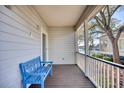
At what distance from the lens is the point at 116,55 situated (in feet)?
10.7

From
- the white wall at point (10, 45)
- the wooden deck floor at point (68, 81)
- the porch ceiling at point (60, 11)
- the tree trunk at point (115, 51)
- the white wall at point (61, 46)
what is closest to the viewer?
the white wall at point (10, 45)

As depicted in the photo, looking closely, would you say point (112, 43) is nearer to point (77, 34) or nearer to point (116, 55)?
point (116, 55)

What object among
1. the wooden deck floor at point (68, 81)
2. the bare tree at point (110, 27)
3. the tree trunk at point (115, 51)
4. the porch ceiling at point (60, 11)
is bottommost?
the wooden deck floor at point (68, 81)

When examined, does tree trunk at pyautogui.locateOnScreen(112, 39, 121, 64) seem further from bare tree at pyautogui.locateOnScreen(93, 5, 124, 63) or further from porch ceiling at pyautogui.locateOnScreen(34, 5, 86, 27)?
porch ceiling at pyautogui.locateOnScreen(34, 5, 86, 27)

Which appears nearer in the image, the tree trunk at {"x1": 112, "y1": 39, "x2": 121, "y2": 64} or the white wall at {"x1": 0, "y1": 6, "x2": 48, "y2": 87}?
the white wall at {"x1": 0, "y1": 6, "x2": 48, "y2": 87}

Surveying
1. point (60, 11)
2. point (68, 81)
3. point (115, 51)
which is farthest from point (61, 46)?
point (115, 51)

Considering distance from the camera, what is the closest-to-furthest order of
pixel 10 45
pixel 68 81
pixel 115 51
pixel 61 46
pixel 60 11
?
1. pixel 10 45
2. pixel 115 51
3. pixel 68 81
4. pixel 60 11
5. pixel 61 46

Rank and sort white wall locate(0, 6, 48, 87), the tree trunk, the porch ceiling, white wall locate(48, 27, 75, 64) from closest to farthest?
1. white wall locate(0, 6, 48, 87)
2. the tree trunk
3. the porch ceiling
4. white wall locate(48, 27, 75, 64)

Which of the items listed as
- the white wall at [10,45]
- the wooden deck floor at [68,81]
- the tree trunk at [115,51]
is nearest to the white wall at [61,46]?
the wooden deck floor at [68,81]

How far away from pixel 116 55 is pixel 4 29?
234 cm

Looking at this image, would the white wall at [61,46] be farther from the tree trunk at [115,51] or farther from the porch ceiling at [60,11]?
the tree trunk at [115,51]

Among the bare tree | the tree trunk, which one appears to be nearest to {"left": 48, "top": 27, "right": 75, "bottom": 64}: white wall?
the bare tree

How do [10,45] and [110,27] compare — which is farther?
[110,27]

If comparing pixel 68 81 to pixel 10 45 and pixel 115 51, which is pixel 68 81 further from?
pixel 10 45
